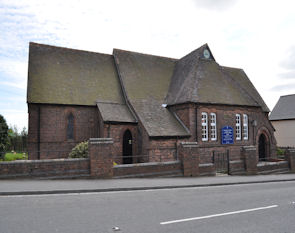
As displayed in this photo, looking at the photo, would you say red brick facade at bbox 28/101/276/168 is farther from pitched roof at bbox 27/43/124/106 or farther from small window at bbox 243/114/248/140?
small window at bbox 243/114/248/140

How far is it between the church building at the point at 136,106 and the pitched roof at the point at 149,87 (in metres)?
0.09

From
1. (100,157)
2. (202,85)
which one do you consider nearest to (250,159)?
(202,85)

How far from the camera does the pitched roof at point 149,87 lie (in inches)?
790

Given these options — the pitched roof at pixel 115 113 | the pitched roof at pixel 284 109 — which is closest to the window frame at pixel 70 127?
the pitched roof at pixel 115 113

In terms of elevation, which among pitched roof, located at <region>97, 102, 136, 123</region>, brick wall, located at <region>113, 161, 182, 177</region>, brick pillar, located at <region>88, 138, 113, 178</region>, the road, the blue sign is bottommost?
the road

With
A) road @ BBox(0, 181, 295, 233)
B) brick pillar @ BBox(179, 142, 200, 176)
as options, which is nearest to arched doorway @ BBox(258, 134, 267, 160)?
brick pillar @ BBox(179, 142, 200, 176)

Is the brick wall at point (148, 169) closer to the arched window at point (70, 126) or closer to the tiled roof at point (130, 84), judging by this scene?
the tiled roof at point (130, 84)

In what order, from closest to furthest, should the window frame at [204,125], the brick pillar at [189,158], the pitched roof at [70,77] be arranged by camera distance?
the brick pillar at [189,158]
the pitched roof at [70,77]
the window frame at [204,125]

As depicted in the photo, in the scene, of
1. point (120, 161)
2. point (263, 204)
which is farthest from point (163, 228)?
point (120, 161)

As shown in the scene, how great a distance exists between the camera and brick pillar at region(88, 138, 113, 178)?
12.5 metres

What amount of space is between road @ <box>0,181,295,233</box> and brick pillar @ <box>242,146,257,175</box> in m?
8.26

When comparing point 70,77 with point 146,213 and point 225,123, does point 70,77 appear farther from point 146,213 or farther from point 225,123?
point 146,213

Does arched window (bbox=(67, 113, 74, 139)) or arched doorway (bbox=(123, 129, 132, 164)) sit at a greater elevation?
arched window (bbox=(67, 113, 74, 139))

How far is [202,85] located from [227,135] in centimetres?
503
